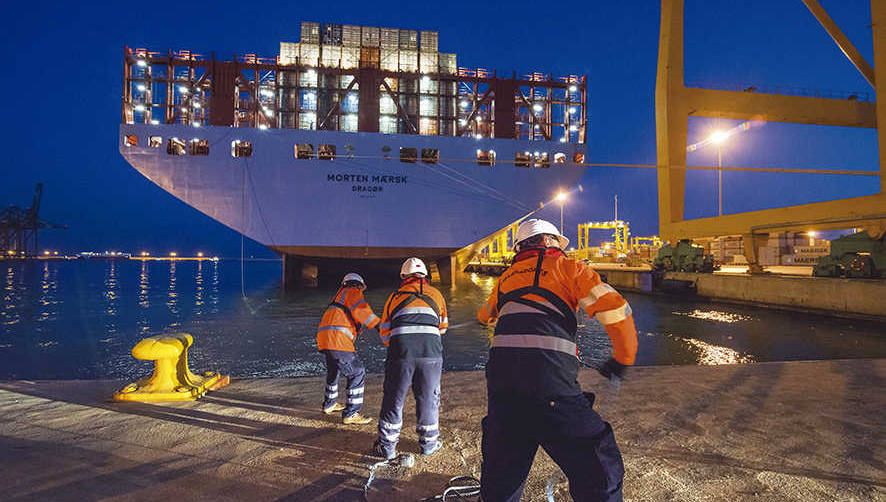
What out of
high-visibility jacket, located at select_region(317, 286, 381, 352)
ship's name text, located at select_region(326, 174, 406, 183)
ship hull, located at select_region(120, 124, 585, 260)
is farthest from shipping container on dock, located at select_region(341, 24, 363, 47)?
high-visibility jacket, located at select_region(317, 286, 381, 352)

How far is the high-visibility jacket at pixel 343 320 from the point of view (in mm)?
3670

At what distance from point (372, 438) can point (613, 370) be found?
2132 mm

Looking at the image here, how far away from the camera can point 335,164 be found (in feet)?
57.6

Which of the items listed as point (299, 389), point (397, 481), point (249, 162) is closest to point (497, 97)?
point (249, 162)

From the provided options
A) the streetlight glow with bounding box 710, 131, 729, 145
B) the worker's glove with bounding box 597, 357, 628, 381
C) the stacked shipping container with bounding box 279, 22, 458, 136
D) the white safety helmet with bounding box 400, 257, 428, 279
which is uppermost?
the stacked shipping container with bounding box 279, 22, 458, 136

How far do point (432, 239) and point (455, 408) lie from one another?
1447 cm

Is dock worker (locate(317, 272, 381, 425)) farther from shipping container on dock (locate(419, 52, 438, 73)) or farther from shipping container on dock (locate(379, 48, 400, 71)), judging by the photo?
shipping container on dock (locate(419, 52, 438, 73))

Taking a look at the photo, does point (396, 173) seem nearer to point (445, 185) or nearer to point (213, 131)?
point (445, 185)

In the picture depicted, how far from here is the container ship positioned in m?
17.4

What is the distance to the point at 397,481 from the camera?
8.76 ft

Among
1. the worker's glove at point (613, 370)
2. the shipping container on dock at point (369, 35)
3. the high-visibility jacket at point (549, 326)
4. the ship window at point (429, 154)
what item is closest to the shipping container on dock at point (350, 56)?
the shipping container on dock at point (369, 35)

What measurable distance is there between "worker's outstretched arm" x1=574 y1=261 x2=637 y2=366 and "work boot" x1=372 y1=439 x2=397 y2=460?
5.85 ft

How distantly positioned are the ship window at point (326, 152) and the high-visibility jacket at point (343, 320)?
1475 centimetres

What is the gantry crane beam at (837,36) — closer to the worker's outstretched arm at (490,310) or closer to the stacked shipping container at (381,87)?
the stacked shipping container at (381,87)
